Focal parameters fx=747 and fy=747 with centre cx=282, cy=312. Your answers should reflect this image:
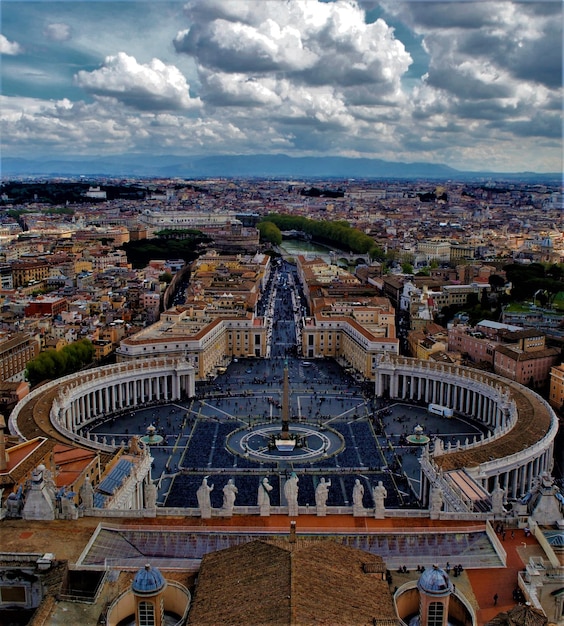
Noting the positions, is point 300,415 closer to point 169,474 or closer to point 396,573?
point 169,474

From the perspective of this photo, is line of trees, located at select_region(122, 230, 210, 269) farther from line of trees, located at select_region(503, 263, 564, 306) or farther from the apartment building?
the apartment building

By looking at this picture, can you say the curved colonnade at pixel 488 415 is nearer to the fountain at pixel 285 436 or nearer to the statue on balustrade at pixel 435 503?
the statue on balustrade at pixel 435 503

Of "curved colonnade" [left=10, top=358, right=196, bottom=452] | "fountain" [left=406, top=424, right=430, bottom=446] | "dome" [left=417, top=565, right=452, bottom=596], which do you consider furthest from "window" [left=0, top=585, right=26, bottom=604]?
"fountain" [left=406, top=424, right=430, bottom=446]

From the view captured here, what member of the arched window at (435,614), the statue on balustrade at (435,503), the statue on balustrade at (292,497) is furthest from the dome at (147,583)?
the statue on balustrade at (435,503)

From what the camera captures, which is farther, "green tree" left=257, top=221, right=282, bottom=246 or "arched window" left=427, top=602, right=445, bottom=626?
"green tree" left=257, top=221, right=282, bottom=246

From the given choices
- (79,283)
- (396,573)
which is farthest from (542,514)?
(79,283)

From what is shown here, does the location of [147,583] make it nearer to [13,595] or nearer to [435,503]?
[13,595]
